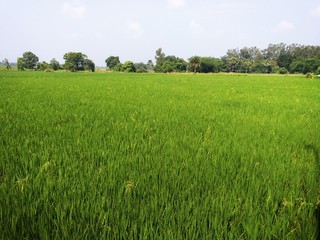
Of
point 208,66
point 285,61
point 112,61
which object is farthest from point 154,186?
point 112,61

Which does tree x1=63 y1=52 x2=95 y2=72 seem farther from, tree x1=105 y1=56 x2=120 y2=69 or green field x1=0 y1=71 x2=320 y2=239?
green field x1=0 y1=71 x2=320 y2=239

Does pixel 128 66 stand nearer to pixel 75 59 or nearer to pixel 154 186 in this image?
pixel 75 59

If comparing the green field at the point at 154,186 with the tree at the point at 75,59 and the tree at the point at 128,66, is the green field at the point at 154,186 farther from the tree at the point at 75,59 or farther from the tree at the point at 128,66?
the tree at the point at 75,59

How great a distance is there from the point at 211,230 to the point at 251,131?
2.91 meters

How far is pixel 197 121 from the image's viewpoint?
463cm

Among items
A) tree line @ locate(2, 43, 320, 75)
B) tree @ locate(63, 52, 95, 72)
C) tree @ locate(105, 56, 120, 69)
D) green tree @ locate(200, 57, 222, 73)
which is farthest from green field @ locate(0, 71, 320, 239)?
tree @ locate(105, 56, 120, 69)

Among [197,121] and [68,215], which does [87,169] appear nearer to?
[68,215]

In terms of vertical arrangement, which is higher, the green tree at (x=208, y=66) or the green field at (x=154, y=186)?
the green tree at (x=208, y=66)

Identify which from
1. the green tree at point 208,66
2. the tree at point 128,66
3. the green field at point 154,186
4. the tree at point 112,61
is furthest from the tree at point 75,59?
the green field at point 154,186

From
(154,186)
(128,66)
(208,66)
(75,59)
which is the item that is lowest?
(154,186)

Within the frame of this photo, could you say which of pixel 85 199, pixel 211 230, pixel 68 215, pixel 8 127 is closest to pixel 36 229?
pixel 68 215

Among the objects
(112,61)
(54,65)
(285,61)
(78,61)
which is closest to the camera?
(54,65)

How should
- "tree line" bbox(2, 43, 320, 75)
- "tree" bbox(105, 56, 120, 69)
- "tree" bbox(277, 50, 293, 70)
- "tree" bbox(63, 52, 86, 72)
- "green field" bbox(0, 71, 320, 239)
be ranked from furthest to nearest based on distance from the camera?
1. "tree" bbox(105, 56, 120, 69)
2. "tree" bbox(277, 50, 293, 70)
3. "tree" bbox(63, 52, 86, 72)
4. "tree line" bbox(2, 43, 320, 75)
5. "green field" bbox(0, 71, 320, 239)

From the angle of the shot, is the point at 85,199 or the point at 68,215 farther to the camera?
the point at 85,199
